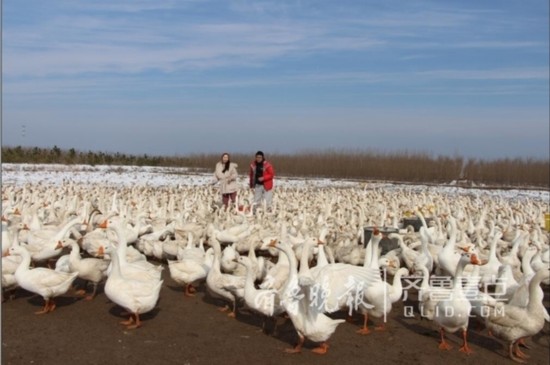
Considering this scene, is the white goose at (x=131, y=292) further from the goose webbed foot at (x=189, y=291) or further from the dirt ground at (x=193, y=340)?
the goose webbed foot at (x=189, y=291)

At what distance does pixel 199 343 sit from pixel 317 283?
158 cm

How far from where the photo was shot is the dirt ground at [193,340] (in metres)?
6.19

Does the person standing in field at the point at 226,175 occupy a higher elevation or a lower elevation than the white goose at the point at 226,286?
higher

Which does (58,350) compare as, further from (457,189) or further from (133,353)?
(457,189)

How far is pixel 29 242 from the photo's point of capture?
9.48m

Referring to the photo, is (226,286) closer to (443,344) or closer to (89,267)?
(89,267)

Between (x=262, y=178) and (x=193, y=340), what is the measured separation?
31.4ft

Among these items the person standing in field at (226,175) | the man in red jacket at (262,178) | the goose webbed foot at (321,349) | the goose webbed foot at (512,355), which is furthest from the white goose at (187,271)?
the man in red jacket at (262,178)

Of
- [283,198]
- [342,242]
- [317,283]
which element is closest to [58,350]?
[317,283]

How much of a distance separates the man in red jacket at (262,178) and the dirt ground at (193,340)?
7961mm

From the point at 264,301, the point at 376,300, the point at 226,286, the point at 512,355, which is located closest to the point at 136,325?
the point at 226,286

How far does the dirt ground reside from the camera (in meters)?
6.19

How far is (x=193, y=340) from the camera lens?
6.73m

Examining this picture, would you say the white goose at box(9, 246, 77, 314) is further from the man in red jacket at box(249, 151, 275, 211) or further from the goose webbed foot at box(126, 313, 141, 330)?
the man in red jacket at box(249, 151, 275, 211)
